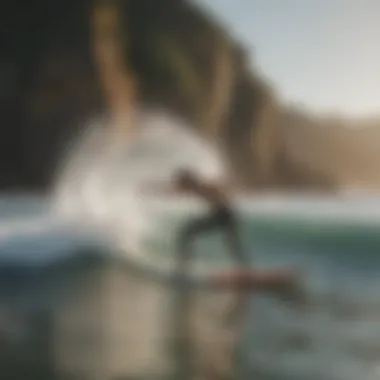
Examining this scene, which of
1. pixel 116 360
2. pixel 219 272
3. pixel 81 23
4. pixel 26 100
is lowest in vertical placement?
pixel 116 360

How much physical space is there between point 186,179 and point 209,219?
0.08m

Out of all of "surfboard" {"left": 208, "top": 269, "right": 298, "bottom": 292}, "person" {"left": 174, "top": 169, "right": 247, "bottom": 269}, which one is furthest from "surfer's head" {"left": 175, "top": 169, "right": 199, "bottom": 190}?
"surfboard" {"left": 208, "top": 269, "right": 298, "bottom": 292}

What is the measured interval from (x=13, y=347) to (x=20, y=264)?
0.45 ft

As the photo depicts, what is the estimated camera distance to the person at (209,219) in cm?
128

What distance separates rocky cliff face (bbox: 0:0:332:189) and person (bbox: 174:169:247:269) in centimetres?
5

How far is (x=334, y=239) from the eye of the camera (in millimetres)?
1279

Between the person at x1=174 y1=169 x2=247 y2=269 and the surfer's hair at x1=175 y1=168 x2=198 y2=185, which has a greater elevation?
the surfer's hair at x1=175 y1=168 x2=198 y2=185

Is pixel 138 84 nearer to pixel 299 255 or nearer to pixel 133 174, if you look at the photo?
pixel 133 174

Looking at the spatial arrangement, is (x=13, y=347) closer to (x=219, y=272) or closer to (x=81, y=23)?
(x=219, y=272)

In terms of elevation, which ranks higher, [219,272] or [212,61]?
[212,61]

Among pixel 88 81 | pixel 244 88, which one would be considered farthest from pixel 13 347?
pixel 244 88

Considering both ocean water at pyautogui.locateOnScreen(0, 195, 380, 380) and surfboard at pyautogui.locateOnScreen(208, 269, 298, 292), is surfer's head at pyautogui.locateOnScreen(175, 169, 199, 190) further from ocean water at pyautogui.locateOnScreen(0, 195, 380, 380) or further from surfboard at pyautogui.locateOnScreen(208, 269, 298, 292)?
surfboard at pyautogui.locateOnScreen(208, 269, 298, 292)

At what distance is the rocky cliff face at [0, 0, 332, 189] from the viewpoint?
129cm

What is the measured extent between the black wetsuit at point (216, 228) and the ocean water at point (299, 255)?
0.5 inches
